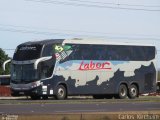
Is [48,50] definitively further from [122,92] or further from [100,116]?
[100,116]

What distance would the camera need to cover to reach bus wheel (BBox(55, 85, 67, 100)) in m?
37.1

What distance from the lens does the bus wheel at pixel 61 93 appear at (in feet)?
122

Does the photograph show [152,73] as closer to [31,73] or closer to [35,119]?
[31,73]

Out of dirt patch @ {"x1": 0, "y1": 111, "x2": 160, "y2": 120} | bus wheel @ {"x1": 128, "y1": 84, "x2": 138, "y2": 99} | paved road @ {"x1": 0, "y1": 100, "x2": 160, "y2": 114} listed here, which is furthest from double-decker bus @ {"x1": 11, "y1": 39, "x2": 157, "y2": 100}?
dirt patch @ {"x1": 0, "y1": 111, "x2": 160, "y2": 120}

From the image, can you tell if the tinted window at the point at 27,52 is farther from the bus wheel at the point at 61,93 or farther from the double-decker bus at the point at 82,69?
the bus wheel at the point at 61,93

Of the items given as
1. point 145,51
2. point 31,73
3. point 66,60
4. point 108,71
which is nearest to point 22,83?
point 31,73

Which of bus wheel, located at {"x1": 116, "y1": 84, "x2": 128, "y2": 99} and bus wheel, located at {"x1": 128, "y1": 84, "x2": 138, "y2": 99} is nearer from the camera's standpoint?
bus wheel, located at {"x1": 116, "y1": 84, "x2": 128, "y2": 99}

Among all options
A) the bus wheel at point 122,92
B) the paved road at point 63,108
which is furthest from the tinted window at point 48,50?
the paved road at point 63,108

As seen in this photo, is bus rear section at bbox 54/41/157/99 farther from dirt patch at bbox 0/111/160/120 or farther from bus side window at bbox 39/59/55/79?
dirt patch at bbox 0/111/160/120

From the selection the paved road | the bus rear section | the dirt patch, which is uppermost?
the bus rear section

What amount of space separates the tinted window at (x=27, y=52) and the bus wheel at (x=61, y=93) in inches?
104

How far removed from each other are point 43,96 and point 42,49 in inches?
140

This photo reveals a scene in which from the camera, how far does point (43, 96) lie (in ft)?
124

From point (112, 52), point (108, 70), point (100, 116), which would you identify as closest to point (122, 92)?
point (108, 70)
